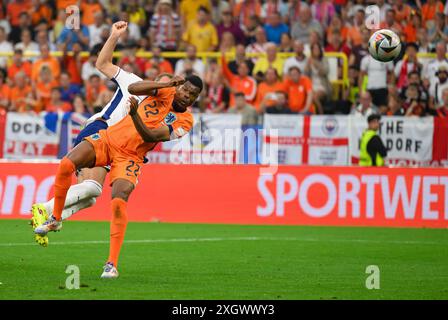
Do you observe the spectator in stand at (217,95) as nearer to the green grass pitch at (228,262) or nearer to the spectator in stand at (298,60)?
the spectator in stand at (298,60)

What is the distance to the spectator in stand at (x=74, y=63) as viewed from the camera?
83.1 ft

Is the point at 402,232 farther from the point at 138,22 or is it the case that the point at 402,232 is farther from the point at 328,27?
the point at 138,22

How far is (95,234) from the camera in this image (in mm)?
16766

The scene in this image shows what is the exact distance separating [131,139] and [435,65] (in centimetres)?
1284

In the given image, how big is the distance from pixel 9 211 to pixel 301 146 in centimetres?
601

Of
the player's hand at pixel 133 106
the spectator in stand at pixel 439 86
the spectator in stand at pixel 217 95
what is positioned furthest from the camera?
the spectator in stand at pixel 217 95

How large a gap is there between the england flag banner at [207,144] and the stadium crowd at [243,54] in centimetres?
79

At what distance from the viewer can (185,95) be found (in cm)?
1237

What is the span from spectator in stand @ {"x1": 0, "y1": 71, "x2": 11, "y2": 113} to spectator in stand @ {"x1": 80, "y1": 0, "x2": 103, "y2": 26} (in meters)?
2.74

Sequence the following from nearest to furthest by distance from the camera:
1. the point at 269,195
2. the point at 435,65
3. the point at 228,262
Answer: the point at 228,262, the point at 269,195, the point at 435,65

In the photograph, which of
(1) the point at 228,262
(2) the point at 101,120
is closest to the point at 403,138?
(1) the point at 228,262

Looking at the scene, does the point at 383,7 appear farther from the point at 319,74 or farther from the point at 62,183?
the point at 62,183

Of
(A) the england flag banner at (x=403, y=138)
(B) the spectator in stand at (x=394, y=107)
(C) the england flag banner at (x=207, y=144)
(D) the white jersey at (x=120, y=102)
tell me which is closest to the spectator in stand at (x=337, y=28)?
(B) the spectator in stand at (x=394, y=107)

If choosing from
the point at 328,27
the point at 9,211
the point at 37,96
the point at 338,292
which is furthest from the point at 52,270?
the point at 328,27
